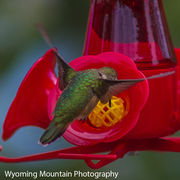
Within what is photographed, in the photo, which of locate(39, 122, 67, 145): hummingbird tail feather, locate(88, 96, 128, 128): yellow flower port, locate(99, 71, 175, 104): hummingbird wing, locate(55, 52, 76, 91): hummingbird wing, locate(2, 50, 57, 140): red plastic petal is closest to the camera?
locate(99, 71, 175, 104): hummingbird wing

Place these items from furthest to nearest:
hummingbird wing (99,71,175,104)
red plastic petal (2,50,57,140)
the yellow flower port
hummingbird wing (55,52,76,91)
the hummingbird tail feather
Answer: red plastic petal (2,50,57,140), the yellow flower port, hummingbird wing (55,52,76,91), the hummingbird tail feather, hummingbird wing (99,71,175,104)

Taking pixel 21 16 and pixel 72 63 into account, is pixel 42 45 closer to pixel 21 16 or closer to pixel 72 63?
pixel 21 16

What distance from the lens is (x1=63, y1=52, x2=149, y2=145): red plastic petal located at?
2.64 metres

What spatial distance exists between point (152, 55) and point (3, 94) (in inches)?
123

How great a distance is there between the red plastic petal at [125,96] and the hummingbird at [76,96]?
88 mm

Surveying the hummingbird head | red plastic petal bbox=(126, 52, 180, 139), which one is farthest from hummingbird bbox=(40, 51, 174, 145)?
red plastic petal bbox=(126, 52, 180, 139)

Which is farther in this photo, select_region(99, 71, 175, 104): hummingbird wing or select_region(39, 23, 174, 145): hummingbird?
select_region(39, 23, 174, 145): hummingbird

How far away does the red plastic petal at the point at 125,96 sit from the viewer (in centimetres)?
264

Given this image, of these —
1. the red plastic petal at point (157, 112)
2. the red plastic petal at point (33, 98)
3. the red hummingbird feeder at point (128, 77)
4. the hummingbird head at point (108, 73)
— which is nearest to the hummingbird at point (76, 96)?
the hummingbird head at point (108, 73)

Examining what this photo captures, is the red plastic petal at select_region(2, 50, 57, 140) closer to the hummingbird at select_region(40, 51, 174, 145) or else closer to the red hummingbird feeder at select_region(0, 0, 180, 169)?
the red hummingbird feeder at select_region(0, 0, 180, 169)

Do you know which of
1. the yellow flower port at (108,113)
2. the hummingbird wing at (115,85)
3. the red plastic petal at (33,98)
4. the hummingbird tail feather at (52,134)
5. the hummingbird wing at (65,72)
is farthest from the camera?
the red plastic petal at (33,98)

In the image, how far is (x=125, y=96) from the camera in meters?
2.87

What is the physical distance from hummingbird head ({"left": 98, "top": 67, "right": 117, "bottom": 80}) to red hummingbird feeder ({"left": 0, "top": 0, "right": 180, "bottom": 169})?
0.10 meters

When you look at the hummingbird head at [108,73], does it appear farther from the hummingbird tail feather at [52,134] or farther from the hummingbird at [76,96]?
the hummingbird tail feather at [52,134]
